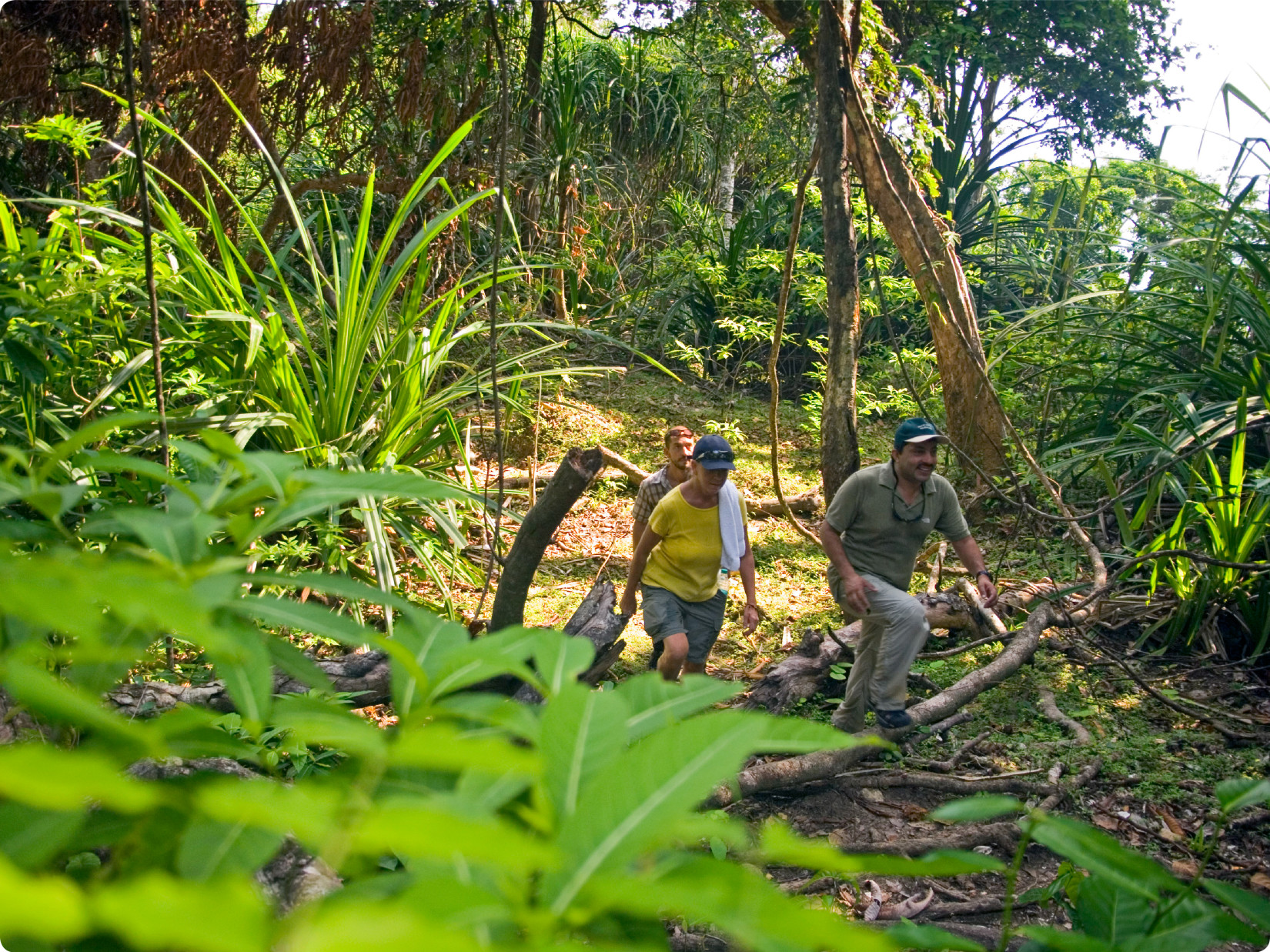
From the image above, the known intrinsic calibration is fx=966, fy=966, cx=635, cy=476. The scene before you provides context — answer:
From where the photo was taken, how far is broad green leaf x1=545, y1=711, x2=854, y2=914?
1.56 ft

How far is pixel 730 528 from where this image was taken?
4.56m

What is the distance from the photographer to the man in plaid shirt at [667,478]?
4840 millimetres

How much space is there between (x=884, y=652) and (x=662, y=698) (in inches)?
145

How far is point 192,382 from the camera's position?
13.9 ft

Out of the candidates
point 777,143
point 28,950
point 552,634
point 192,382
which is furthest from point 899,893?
point 777,143

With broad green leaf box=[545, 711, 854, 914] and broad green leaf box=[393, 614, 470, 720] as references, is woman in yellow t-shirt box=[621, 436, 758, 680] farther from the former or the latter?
broad green leaf box=[545, 711, 854, 914]

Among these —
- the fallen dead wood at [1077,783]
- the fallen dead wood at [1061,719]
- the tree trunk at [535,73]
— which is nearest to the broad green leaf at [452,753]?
the fallen dead wood at [1077,783]

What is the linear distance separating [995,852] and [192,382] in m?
3.78

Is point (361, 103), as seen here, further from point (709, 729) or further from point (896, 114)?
point (709, 729)

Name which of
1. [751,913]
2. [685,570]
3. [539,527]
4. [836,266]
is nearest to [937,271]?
[836,266]

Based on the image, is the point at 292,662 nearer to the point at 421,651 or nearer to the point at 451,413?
the point at 421,651

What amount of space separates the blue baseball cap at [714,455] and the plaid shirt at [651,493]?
1.86ft

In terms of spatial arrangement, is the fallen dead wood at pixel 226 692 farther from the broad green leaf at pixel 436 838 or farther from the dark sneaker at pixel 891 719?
the broad green leaf at pixel 436 838

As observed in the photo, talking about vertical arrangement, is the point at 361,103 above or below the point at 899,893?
above
